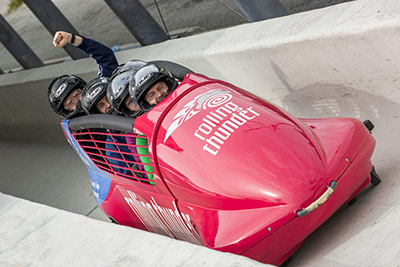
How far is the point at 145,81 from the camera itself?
11.5ft

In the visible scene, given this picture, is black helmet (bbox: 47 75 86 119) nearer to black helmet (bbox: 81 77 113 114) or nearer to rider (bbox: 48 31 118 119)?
rider (bbox: 48 31 118 119)

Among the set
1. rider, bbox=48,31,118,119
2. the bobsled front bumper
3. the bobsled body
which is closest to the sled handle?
the bobsled body

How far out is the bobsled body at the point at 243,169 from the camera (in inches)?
108

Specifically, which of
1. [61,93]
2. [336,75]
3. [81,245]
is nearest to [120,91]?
[61,93]

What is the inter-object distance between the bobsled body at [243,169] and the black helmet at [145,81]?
191mm

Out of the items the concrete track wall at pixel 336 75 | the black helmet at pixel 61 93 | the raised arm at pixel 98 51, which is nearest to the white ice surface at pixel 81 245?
the concrete track wall at pixel 336 75

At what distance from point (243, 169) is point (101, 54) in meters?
2.63

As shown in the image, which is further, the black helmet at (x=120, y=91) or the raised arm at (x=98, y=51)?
the raised arm at (x=98, y=51)

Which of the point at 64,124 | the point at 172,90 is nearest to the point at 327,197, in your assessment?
the point at 172,90

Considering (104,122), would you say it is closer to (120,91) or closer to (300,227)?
(120,91)

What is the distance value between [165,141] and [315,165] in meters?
0.80

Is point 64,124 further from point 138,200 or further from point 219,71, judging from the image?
point 219,71

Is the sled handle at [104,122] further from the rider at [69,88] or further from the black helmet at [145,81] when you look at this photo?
the rider at [69,88]

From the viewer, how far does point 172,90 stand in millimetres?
3461
